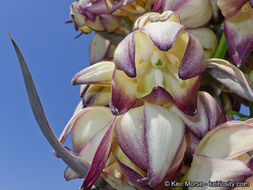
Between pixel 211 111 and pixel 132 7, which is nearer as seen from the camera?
pixel 211 111

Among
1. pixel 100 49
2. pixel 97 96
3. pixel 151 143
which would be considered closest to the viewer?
pixel 151 143

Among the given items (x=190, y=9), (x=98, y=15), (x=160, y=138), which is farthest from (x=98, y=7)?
(x=160, y=138)

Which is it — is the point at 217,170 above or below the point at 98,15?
below

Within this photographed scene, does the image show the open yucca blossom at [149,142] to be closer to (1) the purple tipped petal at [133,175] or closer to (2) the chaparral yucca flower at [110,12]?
(1) the purple tipped petal at [133,175]

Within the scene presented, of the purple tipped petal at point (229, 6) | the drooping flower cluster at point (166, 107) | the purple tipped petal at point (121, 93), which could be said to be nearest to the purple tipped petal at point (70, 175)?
the drooping flower cluster at point (166, 107)

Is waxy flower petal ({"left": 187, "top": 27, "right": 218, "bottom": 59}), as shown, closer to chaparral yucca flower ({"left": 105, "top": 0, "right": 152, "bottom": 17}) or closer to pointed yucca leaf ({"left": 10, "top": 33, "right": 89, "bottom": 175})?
chaparral yucca flower ({"left": 105, "top": 0, "right": 152, "bottom": 17})

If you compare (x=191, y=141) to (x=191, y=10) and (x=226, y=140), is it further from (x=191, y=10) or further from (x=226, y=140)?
(x=191, y=10)
